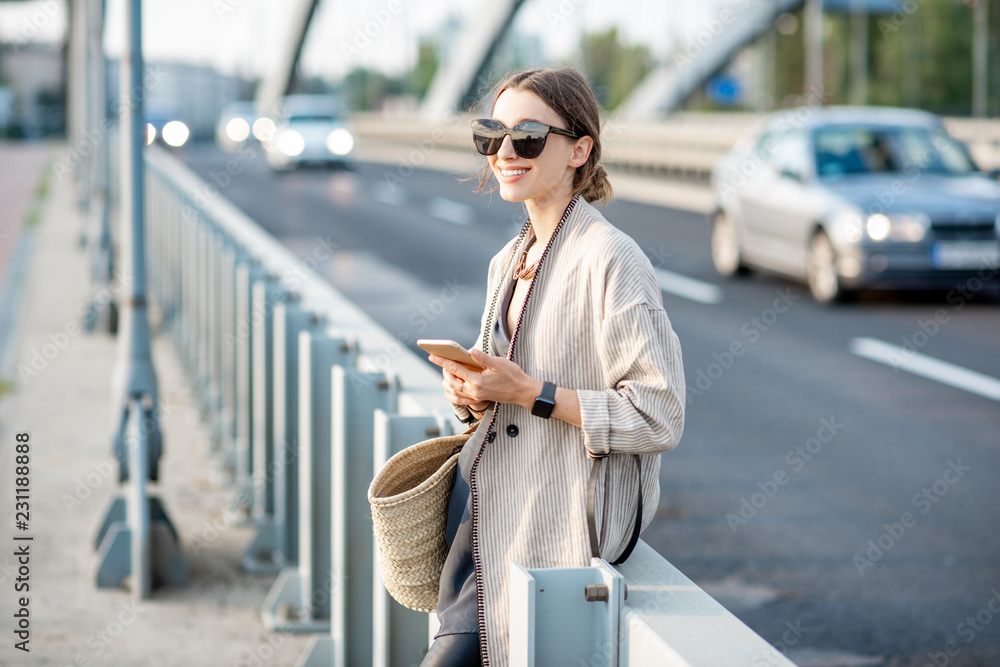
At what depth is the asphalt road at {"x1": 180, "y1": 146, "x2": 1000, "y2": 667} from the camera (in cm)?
462

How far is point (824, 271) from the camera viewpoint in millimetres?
11625

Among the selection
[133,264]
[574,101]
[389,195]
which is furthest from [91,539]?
[389,195]

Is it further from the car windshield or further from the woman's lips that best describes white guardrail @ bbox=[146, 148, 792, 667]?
the car windshield

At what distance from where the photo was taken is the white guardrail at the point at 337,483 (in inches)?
83.6

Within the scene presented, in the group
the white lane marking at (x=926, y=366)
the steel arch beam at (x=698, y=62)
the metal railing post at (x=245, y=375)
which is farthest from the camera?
the steel arch beam at (x=698, y=62)

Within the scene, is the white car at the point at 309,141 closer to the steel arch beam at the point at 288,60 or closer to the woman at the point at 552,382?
the steel arch beam at the point at 288,60

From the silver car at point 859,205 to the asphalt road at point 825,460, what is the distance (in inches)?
13.2

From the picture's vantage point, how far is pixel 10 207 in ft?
87.4

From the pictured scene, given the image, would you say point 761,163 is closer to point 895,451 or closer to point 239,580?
point 895,451

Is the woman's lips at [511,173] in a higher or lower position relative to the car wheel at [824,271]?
higher

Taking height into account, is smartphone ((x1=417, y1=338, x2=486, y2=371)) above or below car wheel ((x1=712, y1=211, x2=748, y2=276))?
below

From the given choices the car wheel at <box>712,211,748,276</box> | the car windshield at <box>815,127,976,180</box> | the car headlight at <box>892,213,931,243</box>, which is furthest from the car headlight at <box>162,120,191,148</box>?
the car wheel at <box>712,211,748,276</box>

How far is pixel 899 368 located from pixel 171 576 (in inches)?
216

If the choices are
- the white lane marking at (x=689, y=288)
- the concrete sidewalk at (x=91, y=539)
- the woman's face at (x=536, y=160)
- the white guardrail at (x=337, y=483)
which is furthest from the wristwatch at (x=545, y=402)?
the white lane marking at (x=689, y=288)
